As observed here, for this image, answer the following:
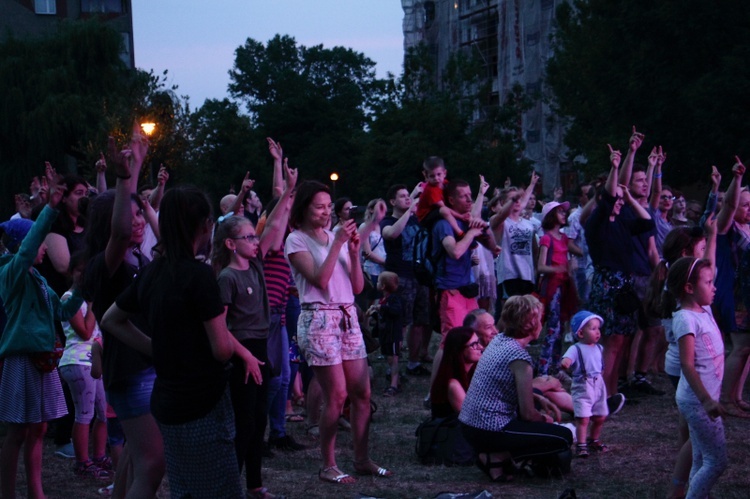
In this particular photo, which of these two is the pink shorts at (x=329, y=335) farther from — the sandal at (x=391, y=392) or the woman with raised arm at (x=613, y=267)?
the sandal at (x=391, y=392)

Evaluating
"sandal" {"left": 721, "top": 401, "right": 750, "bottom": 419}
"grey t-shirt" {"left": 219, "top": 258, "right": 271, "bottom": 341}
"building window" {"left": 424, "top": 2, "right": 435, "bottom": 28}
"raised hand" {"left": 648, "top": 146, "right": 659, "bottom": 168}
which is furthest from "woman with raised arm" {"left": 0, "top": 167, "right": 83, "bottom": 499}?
"building window" {"left": 424, "top": 2, "right": 435, "bottom": 28}

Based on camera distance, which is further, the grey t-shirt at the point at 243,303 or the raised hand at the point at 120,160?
the grey t-shirt at the point at 243,303

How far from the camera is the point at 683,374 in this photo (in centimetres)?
537

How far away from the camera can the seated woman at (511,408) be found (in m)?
6.69

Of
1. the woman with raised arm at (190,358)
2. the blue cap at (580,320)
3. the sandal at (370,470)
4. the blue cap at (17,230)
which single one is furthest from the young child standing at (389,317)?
the woman with raised arm at (190,358)

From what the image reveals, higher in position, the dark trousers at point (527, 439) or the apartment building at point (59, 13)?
the apartment building at point (59, 13)

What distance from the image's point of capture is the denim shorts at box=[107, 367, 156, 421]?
15.7 feet

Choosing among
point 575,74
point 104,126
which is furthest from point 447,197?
point 104,126

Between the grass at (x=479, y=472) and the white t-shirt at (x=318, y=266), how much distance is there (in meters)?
1.29

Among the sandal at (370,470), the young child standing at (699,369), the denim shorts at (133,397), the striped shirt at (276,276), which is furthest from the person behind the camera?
the striped shirt at (276,276)

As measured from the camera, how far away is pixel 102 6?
188 ft

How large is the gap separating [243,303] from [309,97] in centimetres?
7174

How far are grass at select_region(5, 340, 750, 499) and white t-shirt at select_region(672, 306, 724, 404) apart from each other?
1.15 meters

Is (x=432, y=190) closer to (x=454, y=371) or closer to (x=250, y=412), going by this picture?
(x=454, y=371)
